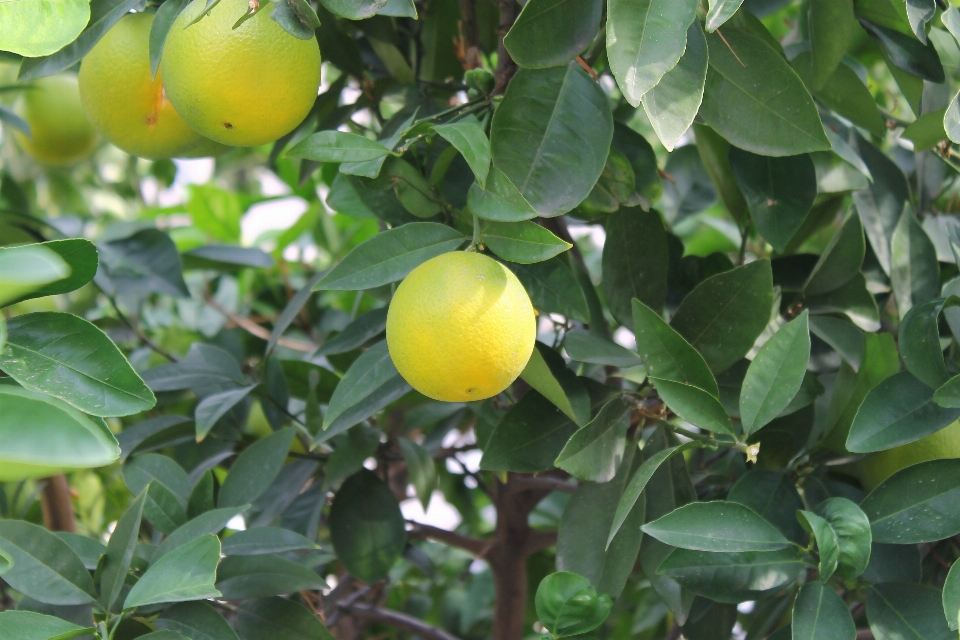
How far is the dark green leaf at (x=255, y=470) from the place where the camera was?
100cm

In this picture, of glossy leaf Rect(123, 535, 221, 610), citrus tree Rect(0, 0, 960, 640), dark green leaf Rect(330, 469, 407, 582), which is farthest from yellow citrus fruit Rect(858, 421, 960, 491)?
glossy leaf Rect(123, 535, 221, 610)

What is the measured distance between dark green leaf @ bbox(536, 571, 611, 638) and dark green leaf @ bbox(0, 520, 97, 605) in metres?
0.44

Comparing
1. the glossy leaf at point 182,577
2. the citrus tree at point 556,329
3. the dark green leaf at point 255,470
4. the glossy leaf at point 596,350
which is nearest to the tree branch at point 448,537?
the citrus tree at point 556,329

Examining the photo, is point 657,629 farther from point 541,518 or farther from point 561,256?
point 561,256

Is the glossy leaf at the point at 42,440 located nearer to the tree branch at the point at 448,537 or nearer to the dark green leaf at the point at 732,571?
the dark green leaf at the point at 732,571

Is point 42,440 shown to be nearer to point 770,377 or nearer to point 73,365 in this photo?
point 73,365

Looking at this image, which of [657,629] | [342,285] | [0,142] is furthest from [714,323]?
[0,142]

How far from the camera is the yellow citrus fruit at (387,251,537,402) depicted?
73 cm

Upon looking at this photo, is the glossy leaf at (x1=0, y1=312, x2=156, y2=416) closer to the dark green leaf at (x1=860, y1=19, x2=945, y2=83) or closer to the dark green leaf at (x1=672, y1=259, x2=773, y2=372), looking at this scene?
the dark green leaf at (x1=672, y1=259, x2=773, y2=372)

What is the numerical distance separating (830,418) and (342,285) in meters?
0.57

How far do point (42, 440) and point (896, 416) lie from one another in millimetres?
774

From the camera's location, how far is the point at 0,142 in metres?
1.76

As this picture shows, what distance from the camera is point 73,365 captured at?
68cm

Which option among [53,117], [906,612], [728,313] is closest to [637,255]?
[728,313]
